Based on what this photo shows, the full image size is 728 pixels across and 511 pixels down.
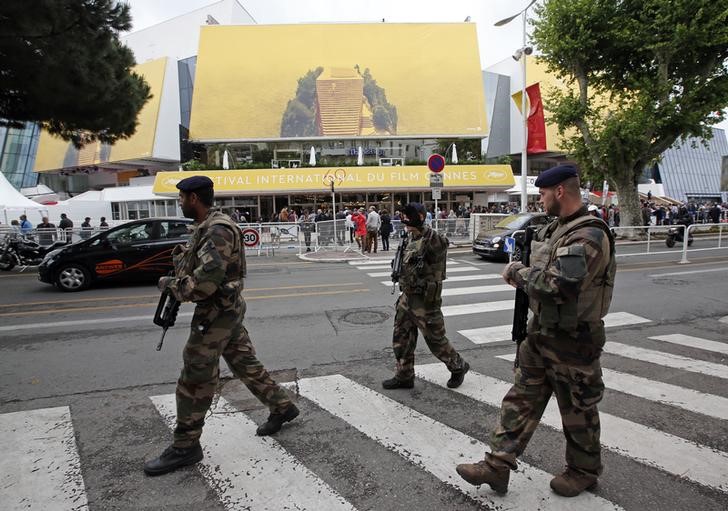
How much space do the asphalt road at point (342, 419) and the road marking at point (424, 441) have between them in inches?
0.6

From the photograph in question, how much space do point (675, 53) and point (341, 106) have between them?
925 inches

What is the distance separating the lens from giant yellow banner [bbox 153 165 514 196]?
3005cm

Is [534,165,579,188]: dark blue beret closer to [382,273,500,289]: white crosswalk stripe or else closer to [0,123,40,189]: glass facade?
[382,273,500,289]: white crosswalk stripe

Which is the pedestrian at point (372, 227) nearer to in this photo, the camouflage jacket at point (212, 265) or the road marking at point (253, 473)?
the road marking at point (253, 473)

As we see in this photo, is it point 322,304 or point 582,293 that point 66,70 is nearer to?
point 322,304

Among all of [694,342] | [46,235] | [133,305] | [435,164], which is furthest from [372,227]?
[46,235]

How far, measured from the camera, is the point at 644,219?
2434cm

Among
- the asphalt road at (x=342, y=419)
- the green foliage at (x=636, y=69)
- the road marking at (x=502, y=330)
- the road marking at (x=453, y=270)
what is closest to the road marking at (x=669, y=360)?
the asphalt road at (x=342, y=419)

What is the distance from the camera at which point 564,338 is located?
8.31 ft

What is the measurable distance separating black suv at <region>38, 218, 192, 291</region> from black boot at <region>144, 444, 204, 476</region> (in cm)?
794

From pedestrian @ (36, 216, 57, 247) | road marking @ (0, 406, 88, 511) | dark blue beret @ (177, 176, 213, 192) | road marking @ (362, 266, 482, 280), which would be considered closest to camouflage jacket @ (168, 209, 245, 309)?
dark blue beret @ (177, 176, 213, 192)

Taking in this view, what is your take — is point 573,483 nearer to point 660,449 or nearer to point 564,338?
point 564,338

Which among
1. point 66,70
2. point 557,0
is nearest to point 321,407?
point 66,70

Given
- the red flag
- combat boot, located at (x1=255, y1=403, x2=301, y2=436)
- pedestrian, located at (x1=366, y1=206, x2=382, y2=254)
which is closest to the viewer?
combat boot, located at (x1=255, y1=403, x2=301, y2=436)
